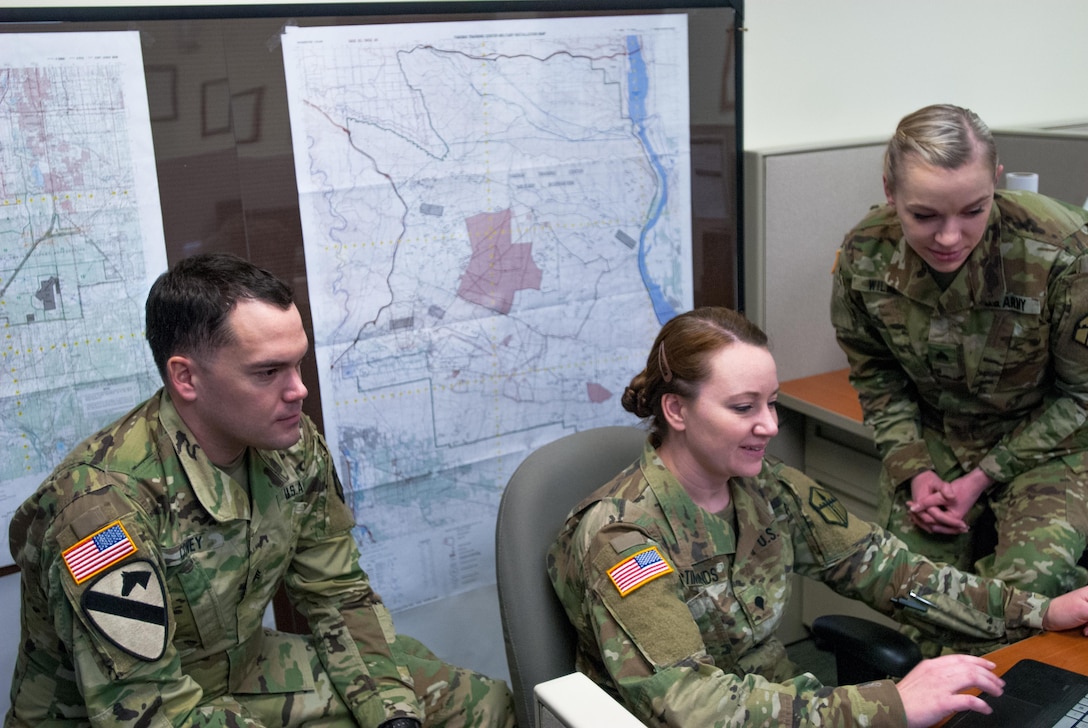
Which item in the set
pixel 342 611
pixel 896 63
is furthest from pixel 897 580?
pixel 896 63

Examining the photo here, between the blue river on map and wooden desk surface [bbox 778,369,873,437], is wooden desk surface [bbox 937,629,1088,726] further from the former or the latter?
the blue river on map

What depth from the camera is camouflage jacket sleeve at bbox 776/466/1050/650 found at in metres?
1.52

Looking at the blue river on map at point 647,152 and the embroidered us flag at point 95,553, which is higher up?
the blue river on map at point 647,152

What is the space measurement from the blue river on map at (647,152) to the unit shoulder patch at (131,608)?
1420 millimetres

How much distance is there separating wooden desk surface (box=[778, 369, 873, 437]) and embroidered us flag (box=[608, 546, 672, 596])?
103 centimetres

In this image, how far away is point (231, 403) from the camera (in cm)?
146

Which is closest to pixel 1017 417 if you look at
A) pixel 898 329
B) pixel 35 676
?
pixel 898 329

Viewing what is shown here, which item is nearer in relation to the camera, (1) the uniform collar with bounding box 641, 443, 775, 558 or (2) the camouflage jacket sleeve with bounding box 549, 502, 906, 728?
(2) the camouflage jacket sleeve with bounding box 549, 502, 906, 728

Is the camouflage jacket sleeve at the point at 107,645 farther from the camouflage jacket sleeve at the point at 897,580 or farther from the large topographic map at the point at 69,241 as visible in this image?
the camouflage jacket sleeve at the point at 897,580

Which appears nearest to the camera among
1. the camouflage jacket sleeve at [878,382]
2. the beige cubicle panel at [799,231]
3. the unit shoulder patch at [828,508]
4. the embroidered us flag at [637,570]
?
the embroidered us flag at [637,570]

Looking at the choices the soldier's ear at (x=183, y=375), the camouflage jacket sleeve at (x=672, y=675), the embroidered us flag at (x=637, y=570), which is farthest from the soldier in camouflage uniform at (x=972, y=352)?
the soldier's ear at (x=183, y=375)

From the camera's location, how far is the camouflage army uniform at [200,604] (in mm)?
1340

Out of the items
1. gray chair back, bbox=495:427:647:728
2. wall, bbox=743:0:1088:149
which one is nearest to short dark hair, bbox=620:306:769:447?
gray chair back, bbox=495:427:647:728

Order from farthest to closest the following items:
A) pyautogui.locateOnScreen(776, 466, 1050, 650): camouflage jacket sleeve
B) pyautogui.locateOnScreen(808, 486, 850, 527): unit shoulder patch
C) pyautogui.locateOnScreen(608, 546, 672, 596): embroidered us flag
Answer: pyautogui.locateOnScreen(808, 486, 850, 527): unit shoulder patch
pyautogui.locateOnScreen(776, 466, 1050, 650): camouflage jacket sleeve
pyautogui.locateOnScreen(608, 546, 672, 596): embroidered us flag
